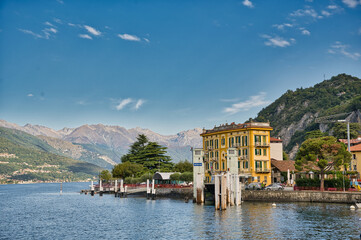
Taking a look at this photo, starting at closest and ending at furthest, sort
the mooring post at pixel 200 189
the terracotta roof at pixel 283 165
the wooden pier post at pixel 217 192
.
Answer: the wooden pier post at pixel 217 192, the mooring post at pixel 200 189, the terracotta roof at pixel 283 165

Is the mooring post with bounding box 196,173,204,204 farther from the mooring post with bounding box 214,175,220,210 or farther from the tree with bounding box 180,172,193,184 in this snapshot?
the tree with bounding box 180,172,193,184

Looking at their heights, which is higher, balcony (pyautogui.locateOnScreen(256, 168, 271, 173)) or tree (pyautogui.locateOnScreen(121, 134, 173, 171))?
tree (pyautogui.locateOnScreen(121, 134, 173, 171))

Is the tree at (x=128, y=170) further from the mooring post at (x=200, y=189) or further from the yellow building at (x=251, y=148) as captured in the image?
the mooring post at (x=200, y=189)

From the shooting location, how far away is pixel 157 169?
5315 inches

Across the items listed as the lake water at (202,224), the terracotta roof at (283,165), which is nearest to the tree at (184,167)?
the terracotta roof at (283,165)

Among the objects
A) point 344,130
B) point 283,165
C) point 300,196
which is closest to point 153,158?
point 283,165

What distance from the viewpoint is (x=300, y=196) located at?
7369cm

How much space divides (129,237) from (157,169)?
297 ft

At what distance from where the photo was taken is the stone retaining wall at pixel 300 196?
6731cm

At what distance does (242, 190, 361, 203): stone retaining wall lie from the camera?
221 ft

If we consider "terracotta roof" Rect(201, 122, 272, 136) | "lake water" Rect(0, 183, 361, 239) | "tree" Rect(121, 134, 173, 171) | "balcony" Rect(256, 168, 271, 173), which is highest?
"terracotta roof" Rect(201, 122, 272, 136)

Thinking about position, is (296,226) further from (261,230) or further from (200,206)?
(200,206)

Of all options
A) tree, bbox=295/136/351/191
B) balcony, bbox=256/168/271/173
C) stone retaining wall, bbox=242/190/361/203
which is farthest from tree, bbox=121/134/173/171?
tree, bbox=295/136/351/191

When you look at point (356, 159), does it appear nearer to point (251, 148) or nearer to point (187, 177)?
point (251, 148)
